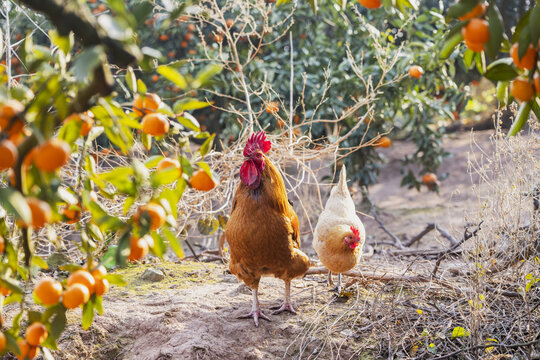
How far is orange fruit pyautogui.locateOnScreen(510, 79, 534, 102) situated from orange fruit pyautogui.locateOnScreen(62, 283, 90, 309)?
1.24 meters

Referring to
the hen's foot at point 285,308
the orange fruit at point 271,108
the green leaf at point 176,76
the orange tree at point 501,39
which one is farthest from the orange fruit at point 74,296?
the orange fruit at point 271,108

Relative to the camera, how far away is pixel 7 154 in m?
0.98

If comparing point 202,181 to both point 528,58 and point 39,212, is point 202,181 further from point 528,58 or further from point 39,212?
point 528,58

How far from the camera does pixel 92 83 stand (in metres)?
1.10

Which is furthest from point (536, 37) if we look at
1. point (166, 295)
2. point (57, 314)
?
point (166, 295)

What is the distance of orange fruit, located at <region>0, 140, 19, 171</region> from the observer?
97 centimetres

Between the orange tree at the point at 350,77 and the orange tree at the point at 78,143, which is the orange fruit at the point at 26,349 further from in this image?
the orange tree at the point at 350,77

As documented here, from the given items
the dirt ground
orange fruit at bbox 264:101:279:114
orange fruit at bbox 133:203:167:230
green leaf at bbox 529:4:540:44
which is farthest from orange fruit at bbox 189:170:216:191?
orange fruit at bbox 264:101:279:114

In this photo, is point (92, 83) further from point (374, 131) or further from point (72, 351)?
point (374, 131)

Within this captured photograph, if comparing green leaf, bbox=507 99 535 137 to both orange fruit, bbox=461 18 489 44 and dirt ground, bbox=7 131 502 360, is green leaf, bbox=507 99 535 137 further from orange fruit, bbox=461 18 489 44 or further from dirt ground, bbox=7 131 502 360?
dirt ground, bbox=7 131 502 360

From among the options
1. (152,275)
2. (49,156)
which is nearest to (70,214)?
(49,156)

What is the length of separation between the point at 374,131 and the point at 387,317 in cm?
360

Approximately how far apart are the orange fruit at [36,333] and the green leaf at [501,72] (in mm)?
1379

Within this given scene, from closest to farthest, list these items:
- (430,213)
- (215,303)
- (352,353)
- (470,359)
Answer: (470,359) < (352,353) < (215,303) < (430,213)
